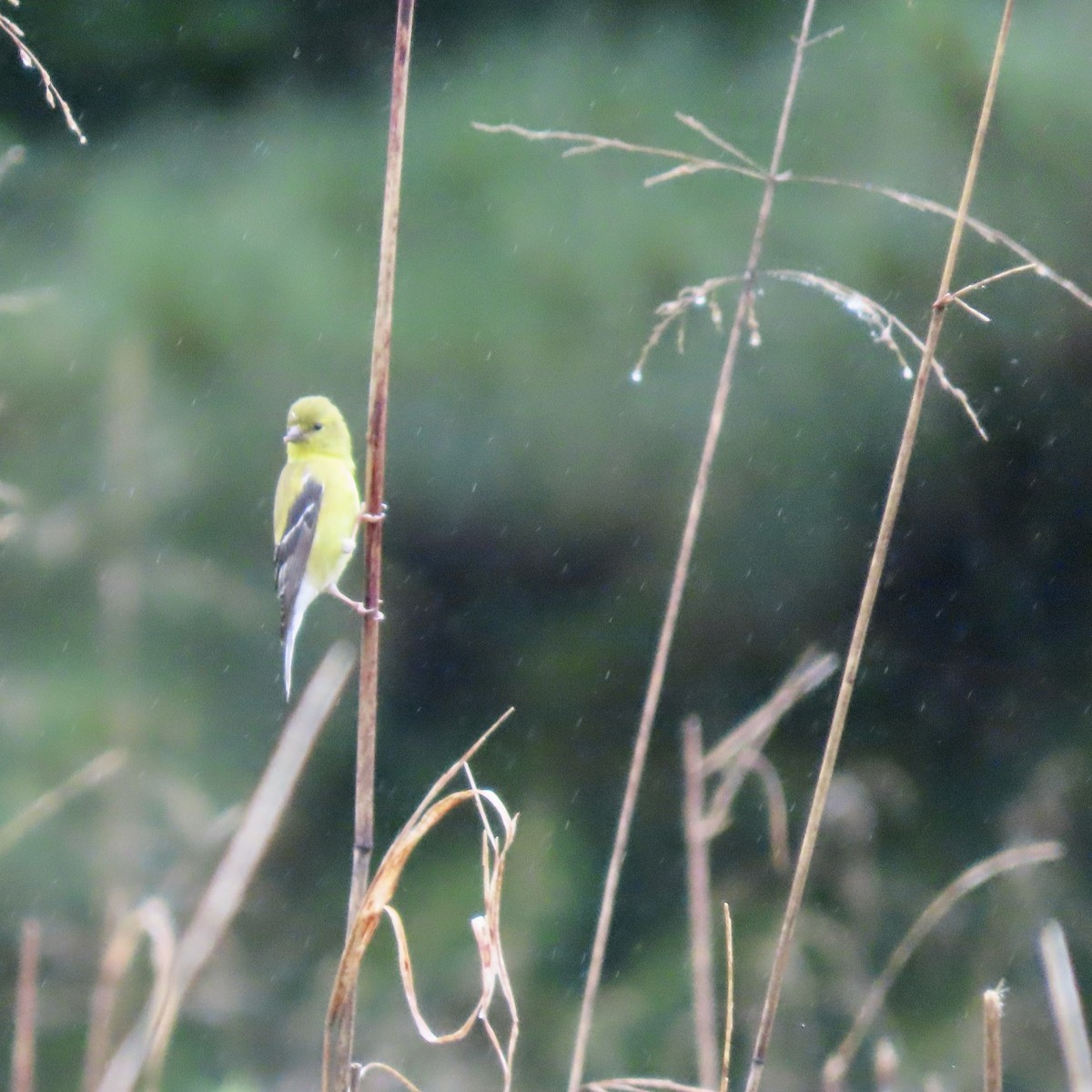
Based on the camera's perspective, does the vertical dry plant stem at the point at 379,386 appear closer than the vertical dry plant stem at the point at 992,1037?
No

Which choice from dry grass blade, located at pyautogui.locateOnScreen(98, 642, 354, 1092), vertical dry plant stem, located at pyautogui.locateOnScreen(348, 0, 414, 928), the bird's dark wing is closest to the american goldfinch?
the bird's dark wing

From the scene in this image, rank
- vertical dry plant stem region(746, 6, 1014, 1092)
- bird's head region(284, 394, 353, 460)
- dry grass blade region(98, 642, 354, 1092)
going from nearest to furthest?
dry grass blade region(98, 642, 354, 1092), vertical dry plant stem region(746, 6, 1014, 1092), bird's head region(284, 394, 353, 460)

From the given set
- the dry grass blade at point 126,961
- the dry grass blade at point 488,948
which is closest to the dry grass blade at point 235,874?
the dry grass blade at point 126,961

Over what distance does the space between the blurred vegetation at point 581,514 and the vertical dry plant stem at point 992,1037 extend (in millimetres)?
3422

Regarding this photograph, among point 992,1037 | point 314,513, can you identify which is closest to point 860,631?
point 992,1037

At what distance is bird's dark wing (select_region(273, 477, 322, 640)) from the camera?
3.25 m

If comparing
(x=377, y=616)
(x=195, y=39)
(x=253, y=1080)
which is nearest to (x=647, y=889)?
(x=253, y=1080)

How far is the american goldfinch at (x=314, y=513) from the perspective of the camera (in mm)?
3135

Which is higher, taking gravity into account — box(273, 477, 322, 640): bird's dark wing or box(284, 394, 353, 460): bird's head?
box(284, 394, 353, 460): bird's head

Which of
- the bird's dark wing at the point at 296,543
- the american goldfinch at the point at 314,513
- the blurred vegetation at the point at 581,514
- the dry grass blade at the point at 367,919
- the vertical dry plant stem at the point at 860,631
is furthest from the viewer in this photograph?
the blurred vegetation at the point at 581,514

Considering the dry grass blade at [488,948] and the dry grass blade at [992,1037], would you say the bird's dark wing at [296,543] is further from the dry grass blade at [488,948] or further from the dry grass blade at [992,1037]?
the dry grass blade at [992,1037]

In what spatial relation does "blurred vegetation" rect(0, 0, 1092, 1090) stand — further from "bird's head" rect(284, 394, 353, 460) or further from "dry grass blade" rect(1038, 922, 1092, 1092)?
"dry grass blade" rect(1038, 922, 1092, 1092)

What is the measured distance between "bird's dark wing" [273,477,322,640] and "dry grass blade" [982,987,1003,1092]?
2.35 m

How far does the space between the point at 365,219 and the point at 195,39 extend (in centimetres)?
124
